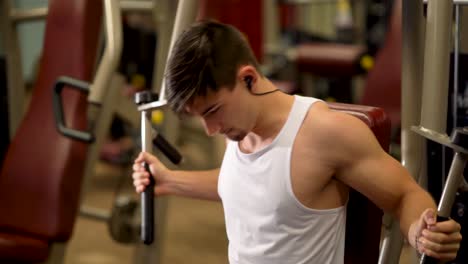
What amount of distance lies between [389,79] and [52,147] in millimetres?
1576

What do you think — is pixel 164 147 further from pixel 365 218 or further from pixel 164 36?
pixel 164 36

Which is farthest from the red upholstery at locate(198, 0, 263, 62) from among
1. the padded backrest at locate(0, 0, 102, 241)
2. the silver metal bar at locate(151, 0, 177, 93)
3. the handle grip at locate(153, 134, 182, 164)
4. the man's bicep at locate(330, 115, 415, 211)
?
the man's bicep at locate(330, 115, 415, 211)

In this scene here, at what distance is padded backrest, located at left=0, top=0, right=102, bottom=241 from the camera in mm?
2395

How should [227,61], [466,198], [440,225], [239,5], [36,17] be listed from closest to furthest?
[440,225], [227,61], [466,198], [36,17], [239,5]

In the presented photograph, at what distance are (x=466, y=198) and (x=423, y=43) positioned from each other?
0.48 m

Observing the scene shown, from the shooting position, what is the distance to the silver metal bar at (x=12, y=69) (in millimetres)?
2842

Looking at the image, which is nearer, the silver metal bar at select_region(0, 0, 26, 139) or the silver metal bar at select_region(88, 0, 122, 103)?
→ the silver metal bar at select_region(88, 0, 122, 103)

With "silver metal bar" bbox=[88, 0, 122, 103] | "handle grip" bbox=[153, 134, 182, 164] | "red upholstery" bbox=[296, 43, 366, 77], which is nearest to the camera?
"handle grip" bbox=[153, 134, 182, 164]

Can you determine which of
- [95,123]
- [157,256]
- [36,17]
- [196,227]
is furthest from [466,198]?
[196,227]

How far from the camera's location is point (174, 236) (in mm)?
3562

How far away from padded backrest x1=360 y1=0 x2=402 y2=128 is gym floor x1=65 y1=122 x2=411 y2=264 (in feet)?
3.12

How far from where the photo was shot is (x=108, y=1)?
6.56 ft

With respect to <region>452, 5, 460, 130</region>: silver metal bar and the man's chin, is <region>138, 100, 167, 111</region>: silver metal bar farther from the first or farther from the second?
<region>452, 5, 460, 130</region>: silver metal bar

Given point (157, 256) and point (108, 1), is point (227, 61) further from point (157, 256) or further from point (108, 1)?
point (157, 256)
